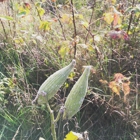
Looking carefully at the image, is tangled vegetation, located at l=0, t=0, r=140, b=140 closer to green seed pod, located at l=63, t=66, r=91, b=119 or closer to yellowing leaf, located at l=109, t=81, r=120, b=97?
yellowing leaf, located at l=109, t=81, r=120, b=97

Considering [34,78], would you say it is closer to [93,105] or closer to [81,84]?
[93,105]

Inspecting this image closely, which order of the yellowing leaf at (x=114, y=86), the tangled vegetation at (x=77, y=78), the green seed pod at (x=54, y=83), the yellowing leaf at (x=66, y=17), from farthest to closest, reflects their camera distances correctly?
the yellowing leaf at (x=66, y=17) < the tangled vegetation at (x=77, y=78) < the yellowing leaf at (x=114, y=86) < the green seed pod at (x=54, y=83)

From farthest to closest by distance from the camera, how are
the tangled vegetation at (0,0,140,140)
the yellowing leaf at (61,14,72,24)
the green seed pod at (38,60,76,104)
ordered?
the yellowing leaf at (61,14,72,24) → the tangled vegetation at (0,0,140,140) → the green seed pod at (38,60,76,104)

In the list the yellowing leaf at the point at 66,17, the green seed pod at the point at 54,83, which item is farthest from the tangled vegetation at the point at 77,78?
the green seed pod at the point at 54,83

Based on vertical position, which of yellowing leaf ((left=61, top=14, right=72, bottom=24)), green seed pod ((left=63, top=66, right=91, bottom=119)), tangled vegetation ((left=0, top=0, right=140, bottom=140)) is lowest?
tangled vegetation ((left=0, top=0, right=140, bottom=140))

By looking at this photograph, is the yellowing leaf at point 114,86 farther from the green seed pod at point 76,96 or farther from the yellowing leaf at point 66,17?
the green seed pod at point 76,96

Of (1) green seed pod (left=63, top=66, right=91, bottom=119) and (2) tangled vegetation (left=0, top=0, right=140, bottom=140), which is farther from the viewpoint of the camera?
(2) tangled vegetation (left=0, top=0, right=140, bottom=140)

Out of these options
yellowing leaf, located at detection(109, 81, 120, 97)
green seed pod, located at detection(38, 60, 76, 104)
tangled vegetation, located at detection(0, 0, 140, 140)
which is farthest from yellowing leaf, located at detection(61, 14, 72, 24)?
green seed pod, located at detection(38, 60, 76, 104)

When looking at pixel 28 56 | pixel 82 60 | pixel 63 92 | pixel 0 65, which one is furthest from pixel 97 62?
pixel 0 65

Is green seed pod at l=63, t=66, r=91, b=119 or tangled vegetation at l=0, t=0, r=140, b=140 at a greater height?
green seed pod at l=63, t=66, r=91, b=119

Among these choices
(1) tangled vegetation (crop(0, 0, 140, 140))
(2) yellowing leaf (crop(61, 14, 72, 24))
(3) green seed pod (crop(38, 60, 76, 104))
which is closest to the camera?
(3) green seed pod (crop(38, 60, 76, 104))

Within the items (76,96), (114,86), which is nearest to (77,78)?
(114,86)

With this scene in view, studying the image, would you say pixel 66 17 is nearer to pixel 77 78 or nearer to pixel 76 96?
pixel 77 78

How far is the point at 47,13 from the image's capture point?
3.54 metres
